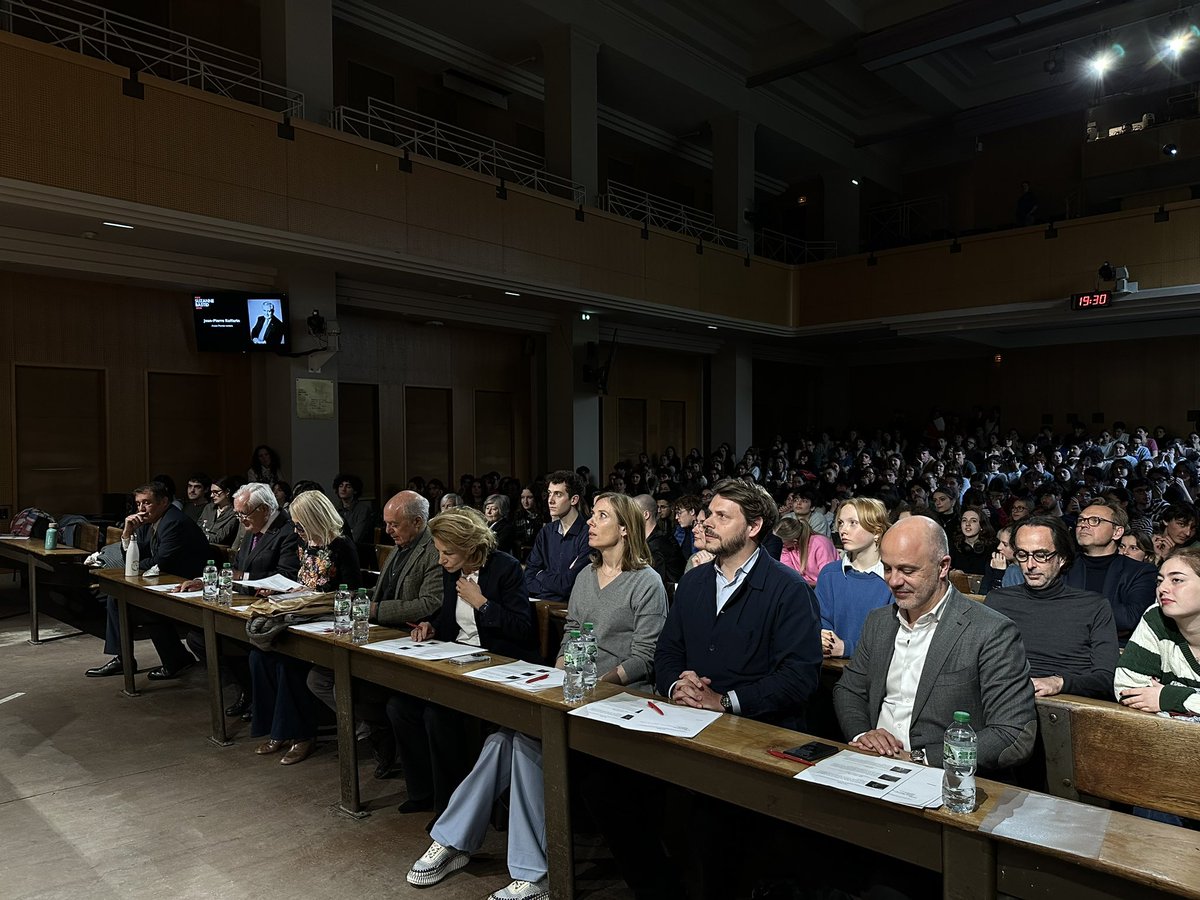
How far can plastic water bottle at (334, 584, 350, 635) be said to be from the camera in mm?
3760

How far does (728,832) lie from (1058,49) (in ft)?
50.6

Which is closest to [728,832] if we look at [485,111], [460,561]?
[460,561]

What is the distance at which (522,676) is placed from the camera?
10.2 feet

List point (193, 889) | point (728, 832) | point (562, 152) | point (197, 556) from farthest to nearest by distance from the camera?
1. point (562, 152)
2. point (197, 556)
3. point (193, 889)
4. point (728, 832)

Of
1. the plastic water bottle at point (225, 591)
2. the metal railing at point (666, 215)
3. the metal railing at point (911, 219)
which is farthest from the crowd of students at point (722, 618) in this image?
the metal railing at point (911, 219)

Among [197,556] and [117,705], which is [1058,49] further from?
[117,705]

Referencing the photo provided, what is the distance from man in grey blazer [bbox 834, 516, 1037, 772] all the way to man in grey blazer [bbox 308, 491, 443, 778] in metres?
2.18

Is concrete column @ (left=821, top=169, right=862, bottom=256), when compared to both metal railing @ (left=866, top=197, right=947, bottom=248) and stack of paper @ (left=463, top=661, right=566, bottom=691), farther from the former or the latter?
stack of paper @ (left=463, top=661, right=566, bottom=691)

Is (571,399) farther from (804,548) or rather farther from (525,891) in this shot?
(525,891)

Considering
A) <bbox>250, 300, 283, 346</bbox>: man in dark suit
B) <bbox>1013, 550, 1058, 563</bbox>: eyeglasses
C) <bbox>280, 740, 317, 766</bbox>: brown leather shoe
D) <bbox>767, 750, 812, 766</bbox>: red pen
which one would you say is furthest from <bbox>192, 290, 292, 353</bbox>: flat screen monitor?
<bbox>767, 750, 812, 766</bbox>: red pen

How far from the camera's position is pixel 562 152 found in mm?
12273

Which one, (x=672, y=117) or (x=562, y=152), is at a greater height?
(x=672, y=117)

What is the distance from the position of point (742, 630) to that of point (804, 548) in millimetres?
2277

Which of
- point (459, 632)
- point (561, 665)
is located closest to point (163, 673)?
point (459, 632)
